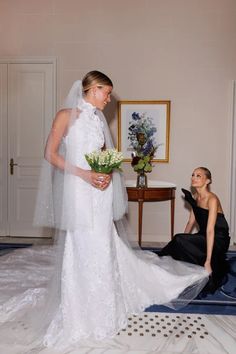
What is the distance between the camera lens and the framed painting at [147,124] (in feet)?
16.1

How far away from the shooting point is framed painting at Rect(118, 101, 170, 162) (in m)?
4.89

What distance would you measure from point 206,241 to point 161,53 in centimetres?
304

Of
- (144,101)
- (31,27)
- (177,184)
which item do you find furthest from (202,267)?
(31,27)

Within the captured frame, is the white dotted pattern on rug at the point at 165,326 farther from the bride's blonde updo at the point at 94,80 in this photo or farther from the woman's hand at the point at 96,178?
the bride's blonde updo at the point at 94,80

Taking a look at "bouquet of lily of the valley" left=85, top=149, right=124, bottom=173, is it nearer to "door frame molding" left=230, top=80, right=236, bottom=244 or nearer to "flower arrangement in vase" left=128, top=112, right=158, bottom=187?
"flower arrangement in vase" left=128, top=112, right=158, bottom=187

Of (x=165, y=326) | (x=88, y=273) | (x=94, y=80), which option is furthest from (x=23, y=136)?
(x=165, y=326)

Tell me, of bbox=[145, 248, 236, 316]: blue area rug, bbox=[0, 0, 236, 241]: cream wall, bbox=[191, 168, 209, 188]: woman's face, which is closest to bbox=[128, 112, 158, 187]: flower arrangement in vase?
bbox=[0, 0, 236, 241]: cream wall

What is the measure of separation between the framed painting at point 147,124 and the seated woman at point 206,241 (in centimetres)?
167

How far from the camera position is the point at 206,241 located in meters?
3.19

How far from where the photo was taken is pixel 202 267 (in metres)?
3.04

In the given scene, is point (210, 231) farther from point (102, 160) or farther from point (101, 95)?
point (101, 95)

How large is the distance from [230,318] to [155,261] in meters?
0.84

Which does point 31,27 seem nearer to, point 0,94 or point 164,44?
point 0,94

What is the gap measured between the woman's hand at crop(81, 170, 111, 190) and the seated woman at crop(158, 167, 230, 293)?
1.39 meters
